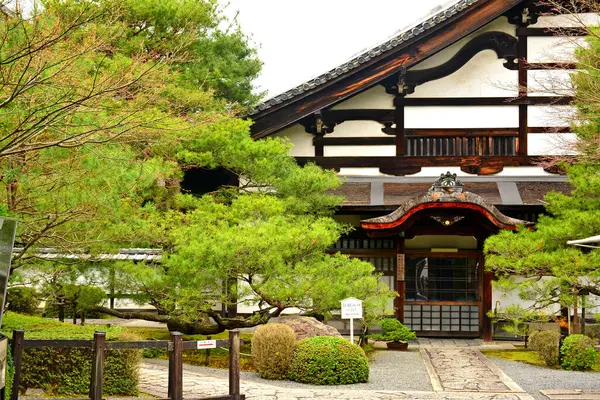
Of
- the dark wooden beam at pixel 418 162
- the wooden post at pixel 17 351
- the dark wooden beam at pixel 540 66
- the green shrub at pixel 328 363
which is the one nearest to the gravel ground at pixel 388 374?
the green shrub at pixel 328 363

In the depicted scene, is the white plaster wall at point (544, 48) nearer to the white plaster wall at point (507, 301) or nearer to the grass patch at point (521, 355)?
the white plaster wall at point (507, 301)

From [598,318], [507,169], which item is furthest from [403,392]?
[507,169]

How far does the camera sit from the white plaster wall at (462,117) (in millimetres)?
21406

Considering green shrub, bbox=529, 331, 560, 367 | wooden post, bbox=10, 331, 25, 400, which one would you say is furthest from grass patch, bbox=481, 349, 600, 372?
wooden post, bbox=10, 331, 25, 400

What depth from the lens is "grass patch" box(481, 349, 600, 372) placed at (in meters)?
17.3

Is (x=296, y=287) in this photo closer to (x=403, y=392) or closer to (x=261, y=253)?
(x=261, y=253)

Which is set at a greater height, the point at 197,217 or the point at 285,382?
the point at 197,217

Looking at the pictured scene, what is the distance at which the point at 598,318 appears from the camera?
16.6 metres

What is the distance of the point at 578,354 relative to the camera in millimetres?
16266

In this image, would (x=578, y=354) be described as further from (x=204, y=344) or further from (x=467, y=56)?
(x=467, y=56)

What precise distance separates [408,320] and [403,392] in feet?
26.3

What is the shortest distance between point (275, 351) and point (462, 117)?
9.46m

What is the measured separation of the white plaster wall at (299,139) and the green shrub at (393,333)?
4870mm

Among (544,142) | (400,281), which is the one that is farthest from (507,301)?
(544,142)
